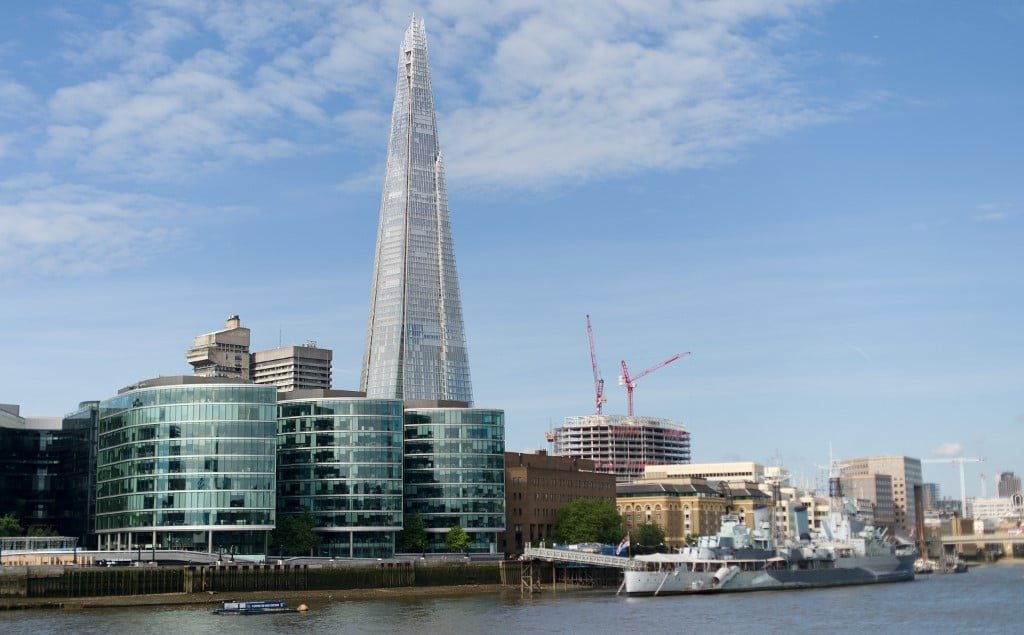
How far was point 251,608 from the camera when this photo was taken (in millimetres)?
126250

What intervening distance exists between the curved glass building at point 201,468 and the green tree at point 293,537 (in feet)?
15.7

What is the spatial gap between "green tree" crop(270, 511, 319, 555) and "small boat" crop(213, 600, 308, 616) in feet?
142

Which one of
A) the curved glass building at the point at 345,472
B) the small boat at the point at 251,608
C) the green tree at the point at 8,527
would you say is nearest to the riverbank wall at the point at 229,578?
the small boat at the point at 251,608

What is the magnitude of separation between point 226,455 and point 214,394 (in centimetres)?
792

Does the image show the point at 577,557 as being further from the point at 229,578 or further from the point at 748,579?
the point at 229,578

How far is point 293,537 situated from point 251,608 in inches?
1897

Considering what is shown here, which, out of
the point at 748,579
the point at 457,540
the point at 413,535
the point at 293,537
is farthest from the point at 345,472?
the point at 748,579

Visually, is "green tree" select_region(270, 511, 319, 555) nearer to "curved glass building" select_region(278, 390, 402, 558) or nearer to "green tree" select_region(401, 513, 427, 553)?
"curved glass building" select_region(278, 390, 402, 558)

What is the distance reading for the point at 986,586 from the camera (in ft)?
634

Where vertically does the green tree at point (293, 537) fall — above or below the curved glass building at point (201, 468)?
below

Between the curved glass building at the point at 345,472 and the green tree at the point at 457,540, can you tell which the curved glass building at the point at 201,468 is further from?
the green tree at the point at 457,540

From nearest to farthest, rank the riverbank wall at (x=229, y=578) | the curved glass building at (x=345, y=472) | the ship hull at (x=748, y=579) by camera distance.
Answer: the riverbank wall at (x=229, y=578)
the ship hull at (x=748, y=579)
the curved glass building at (x=345, y=472)

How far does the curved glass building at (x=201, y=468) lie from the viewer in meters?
164

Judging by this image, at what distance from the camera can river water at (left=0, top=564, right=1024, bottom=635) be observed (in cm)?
10919
